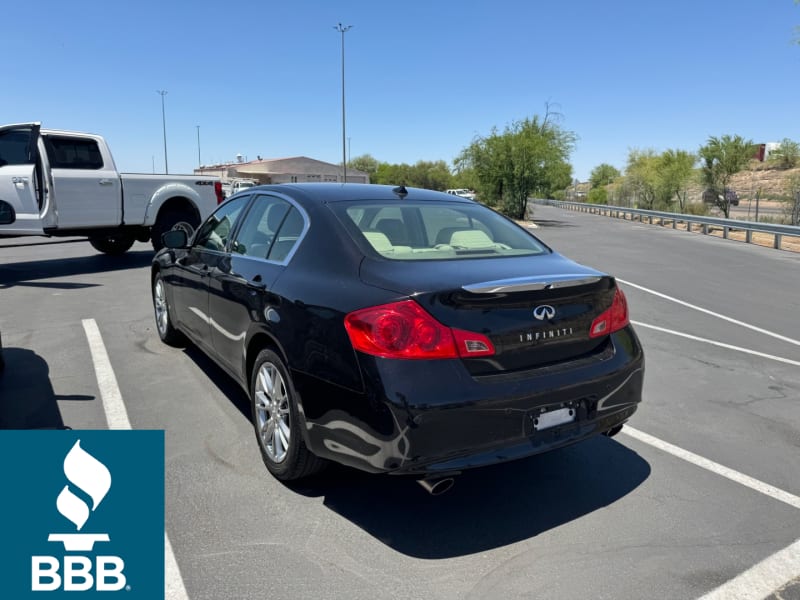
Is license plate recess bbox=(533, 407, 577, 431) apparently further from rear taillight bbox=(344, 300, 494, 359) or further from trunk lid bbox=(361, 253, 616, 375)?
rear taillight bbox=(344, 300, 494, 359)

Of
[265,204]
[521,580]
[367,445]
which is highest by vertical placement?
[265,204]

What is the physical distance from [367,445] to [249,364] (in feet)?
4.27

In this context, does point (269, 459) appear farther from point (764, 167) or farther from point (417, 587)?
point (764, 167)

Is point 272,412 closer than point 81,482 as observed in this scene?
No

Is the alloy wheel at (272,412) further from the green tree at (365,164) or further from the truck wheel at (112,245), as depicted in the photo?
the green tree at (365,164)

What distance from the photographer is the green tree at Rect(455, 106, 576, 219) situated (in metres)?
34.5

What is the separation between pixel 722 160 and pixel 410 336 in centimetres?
4206

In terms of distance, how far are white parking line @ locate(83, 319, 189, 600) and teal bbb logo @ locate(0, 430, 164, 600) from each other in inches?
8.8

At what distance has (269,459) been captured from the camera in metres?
3.55

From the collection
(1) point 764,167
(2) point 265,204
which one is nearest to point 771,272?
(2) point 265,204

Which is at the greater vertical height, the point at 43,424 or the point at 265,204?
the point at 265,204

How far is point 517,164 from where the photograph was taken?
34.6m

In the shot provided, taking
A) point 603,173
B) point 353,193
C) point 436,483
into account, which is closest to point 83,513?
point 436,483

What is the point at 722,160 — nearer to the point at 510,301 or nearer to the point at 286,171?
the point at 510,301
